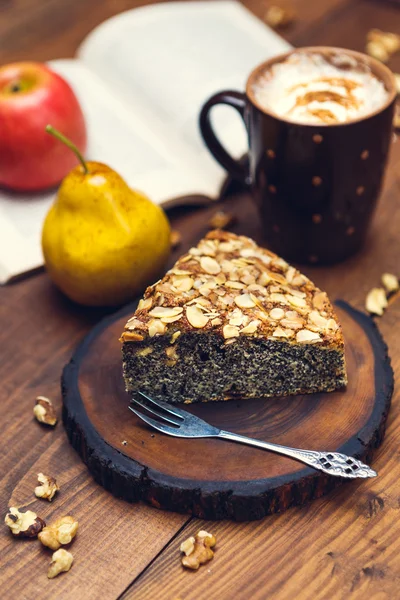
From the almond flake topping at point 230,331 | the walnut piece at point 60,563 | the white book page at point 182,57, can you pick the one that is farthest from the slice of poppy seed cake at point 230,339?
the white book page at point 182,57

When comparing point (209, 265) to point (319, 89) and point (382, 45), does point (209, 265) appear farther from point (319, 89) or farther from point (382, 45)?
point (382, 45)

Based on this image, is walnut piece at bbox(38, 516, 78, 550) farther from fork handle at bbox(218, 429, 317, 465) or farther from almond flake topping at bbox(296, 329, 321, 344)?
almond flake topping at bbox(296, 329, 321, 344)

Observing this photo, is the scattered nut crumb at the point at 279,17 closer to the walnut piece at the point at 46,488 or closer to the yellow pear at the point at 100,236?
the yellow pear at the point at 100,236

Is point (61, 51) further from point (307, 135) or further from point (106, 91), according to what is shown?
point (307, 135)

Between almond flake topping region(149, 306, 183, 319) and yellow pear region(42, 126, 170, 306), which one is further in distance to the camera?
yellow pear region(42, 126, 170, 306)

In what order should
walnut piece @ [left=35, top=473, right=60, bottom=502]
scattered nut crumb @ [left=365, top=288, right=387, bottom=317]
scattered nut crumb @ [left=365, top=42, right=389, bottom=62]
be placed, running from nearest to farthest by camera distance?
walnut piece @ [left=35, top=473, right=60, bottom=502], scattered nut crumb @ [left=365, top=288, right=387, bottom=317], scattered nut crumb @ [left=365, top=42, right=389, bottom=62]

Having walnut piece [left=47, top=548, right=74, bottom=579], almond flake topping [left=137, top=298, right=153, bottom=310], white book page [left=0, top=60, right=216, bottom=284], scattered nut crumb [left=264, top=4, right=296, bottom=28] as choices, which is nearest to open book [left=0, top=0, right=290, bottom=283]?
white book page [left=0, top=60, right=216, bottom=284]

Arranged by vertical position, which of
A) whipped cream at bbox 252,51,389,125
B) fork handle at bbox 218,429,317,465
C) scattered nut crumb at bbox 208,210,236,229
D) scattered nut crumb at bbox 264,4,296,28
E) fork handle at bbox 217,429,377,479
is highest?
whipped cream at bbox 252,51,389,125
